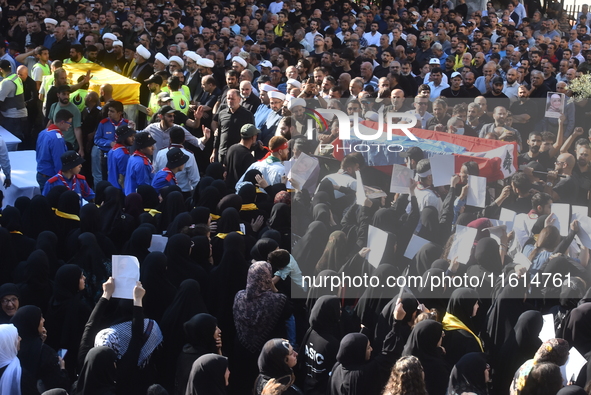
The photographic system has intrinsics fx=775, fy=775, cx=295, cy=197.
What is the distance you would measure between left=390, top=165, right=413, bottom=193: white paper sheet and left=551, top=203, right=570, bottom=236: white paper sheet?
132cm

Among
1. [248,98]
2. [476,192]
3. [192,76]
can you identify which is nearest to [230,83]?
[248,98]

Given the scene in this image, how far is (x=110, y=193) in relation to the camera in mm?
7395

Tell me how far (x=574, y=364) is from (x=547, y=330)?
0.37 meters

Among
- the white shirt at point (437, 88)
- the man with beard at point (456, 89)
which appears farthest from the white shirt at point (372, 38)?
the man with beard at point (456, 89)

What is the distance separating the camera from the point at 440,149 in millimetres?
8641

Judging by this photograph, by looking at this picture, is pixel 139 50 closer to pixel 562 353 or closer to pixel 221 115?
pixel 221 115

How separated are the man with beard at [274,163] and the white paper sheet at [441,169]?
1713mm

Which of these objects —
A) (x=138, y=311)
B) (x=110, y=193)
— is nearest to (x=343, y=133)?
(x=110, y=193)

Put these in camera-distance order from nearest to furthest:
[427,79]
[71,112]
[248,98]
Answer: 1. [71,112]
2. [248,98]
3. [427,79]

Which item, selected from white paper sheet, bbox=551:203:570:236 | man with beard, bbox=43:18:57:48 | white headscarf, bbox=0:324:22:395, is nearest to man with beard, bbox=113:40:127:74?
man with beard, bbox=43:18:57:48

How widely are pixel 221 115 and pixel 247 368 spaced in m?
4.74

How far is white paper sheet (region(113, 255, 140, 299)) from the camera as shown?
17.2ft

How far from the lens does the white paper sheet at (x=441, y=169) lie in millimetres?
7406

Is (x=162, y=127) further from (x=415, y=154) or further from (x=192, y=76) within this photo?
(x=415, y=154)
